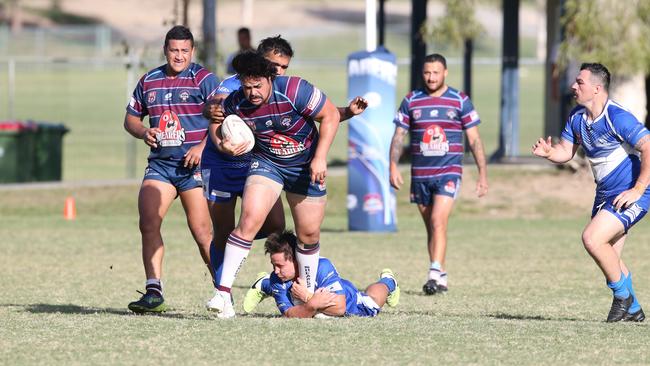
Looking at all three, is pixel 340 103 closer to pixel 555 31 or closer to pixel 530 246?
pixel 555 31

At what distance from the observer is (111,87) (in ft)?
190

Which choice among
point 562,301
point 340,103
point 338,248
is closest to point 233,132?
point 562,301

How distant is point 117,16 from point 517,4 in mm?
61217

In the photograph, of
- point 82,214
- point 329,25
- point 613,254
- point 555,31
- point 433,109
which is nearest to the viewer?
point 613,254

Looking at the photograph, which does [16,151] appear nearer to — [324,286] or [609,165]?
[324,286]

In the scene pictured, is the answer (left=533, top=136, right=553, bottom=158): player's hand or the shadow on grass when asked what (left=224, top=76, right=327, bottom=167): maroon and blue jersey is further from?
(left=533, top=136, right=553, bottom=158): player's hand

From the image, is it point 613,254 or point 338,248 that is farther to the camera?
point 338,248

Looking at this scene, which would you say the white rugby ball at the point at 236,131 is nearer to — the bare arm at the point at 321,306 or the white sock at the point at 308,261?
the white sock at the point at 308,261

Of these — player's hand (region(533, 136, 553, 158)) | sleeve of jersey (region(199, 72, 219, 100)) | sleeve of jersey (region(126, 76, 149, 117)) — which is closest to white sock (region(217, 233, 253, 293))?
sleeve of jersey (region(199, 72, 219, 100))

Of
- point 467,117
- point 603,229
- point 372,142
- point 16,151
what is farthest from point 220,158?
point 16,151

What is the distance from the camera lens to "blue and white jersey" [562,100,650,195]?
9312mm

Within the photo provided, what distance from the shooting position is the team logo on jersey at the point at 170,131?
32.4 ft

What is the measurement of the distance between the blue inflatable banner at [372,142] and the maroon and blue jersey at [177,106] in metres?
7.48

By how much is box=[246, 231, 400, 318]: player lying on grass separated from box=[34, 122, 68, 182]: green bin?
13989 millimetres
